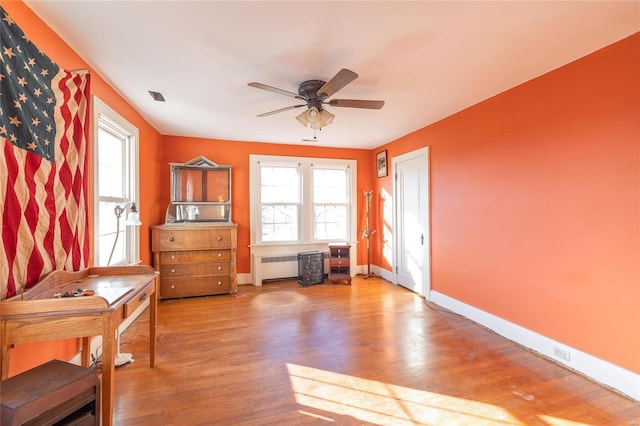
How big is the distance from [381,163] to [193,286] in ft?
12.3

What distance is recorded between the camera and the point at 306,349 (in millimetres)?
2594

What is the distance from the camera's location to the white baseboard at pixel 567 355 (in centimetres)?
195

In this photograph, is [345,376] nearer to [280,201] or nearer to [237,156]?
[280,201]

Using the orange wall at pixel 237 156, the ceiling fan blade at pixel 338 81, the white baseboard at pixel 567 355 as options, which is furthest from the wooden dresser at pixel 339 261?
the ceiling fan blade at pixel 338 81

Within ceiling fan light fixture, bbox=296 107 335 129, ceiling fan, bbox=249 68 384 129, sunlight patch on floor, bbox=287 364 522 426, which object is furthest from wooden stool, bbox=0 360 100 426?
ceiling fan light fixture, bbox=296 107 335 129

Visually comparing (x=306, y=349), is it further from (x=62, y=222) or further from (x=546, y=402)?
(x=62, y=222)

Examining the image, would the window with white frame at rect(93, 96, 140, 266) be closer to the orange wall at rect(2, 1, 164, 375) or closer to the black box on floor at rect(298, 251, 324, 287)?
the orange wall at rect(2, 1, 164, 375)

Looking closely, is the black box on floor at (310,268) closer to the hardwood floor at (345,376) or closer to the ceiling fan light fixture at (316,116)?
the hardwood floor at (345,376)

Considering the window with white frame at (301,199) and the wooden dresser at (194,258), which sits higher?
the window with white frame at (301,199)

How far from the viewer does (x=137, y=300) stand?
1.89 m

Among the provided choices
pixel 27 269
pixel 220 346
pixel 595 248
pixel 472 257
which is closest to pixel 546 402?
pixel 595 248

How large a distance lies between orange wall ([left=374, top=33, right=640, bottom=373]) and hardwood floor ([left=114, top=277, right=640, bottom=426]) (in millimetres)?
445

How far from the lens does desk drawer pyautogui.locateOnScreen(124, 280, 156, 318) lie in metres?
1.67

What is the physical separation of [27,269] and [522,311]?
384cm
